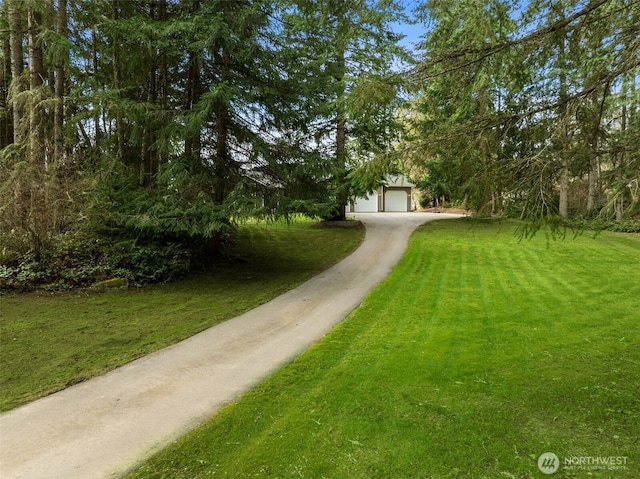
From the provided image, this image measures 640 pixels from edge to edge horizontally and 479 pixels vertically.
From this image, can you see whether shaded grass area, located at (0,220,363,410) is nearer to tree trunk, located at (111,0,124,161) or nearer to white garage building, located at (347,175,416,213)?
tree trunk, located at (111,0,124,161)

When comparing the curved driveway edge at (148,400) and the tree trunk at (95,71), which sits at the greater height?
the tree trunk at (95,71)

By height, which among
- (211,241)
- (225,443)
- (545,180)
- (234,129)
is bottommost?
(225,443)

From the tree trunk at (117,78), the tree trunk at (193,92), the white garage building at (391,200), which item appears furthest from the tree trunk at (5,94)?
the white garage building at (391,200)

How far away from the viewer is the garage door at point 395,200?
33.2 m

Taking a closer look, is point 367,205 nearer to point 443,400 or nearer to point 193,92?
point 193,92

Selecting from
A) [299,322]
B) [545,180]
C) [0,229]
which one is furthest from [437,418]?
[0,229]

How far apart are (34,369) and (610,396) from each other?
6.85m

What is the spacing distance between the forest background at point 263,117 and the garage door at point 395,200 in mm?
21036

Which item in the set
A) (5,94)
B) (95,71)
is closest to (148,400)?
(95,71)

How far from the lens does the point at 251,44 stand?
8867mm

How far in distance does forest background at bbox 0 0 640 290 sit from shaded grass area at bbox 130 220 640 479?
1483 millimetres

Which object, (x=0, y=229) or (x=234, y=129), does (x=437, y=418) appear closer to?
(x=234, y=129)

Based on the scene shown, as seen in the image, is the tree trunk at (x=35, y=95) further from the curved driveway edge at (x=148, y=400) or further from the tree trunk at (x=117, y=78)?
Answer: the curved driveway edge at (x=148, y=400)

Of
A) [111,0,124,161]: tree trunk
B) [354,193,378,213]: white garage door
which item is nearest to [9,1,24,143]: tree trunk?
[111,0,124,161]: tree trunk
